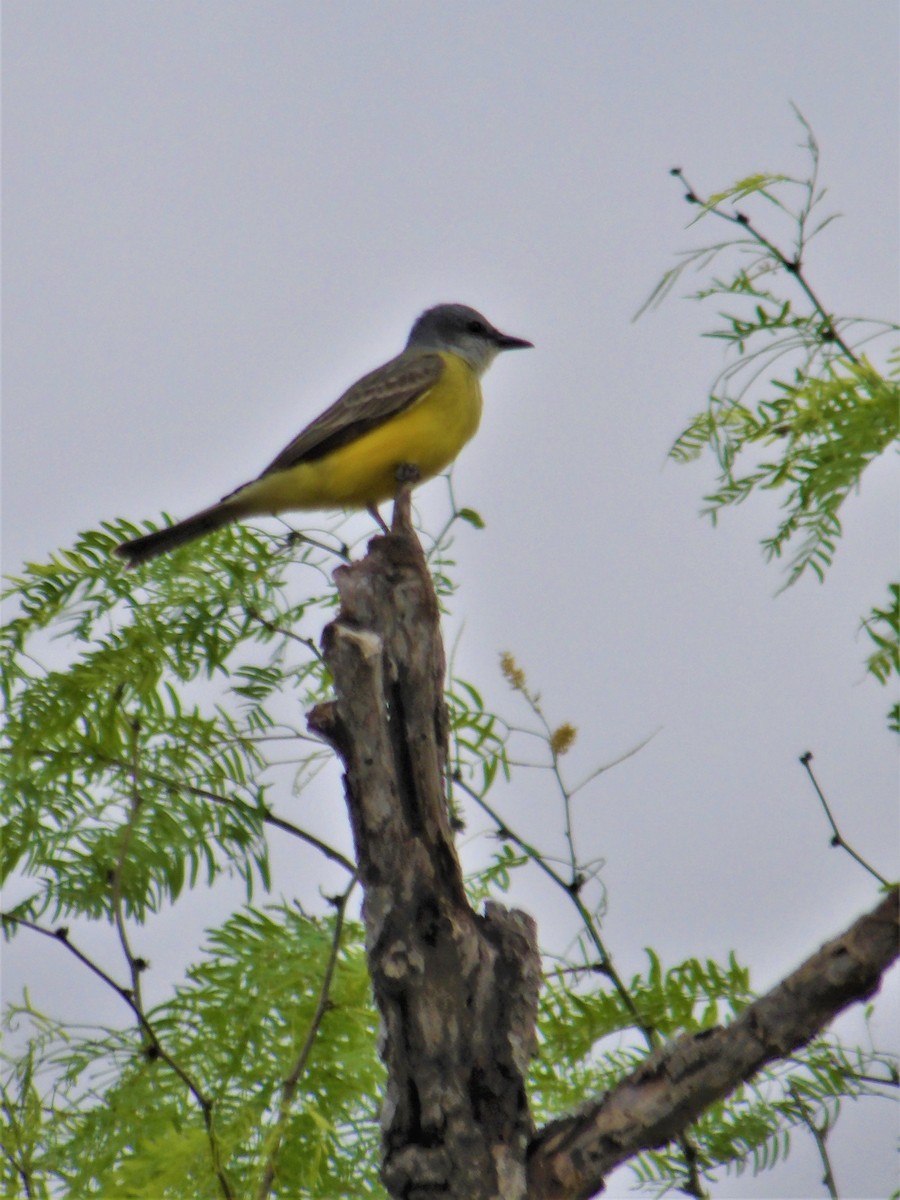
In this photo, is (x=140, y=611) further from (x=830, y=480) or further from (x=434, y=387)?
(x=434, y=387)

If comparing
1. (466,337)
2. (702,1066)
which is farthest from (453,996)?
(466,337)

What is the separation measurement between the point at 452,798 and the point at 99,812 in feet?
2.77

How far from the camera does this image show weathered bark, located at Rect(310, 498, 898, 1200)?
2.27 metres

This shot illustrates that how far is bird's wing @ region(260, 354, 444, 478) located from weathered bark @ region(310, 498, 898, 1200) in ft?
7.29

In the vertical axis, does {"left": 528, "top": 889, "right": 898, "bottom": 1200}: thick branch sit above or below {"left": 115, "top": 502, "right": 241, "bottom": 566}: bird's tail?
below

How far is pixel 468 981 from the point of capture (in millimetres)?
2656

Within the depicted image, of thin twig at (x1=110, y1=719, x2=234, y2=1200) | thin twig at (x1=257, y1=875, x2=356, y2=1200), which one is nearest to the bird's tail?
thin twig at (x1=110, y1=719, x2=234, y2=1200)

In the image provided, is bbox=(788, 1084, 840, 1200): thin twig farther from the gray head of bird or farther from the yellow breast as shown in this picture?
the gray head of bird

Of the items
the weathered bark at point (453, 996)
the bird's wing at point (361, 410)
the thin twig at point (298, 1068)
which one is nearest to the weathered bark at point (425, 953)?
the weathered bark at point (453, 996)

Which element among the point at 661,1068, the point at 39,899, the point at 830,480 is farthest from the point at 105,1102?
the point at 830,480

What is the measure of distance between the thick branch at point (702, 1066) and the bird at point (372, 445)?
2.83 metres

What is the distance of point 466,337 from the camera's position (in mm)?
6531

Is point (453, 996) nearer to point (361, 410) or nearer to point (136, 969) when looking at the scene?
point (136, 969)

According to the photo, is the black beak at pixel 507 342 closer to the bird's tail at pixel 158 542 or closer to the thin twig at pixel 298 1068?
the bird's tail at pixel 158 542
